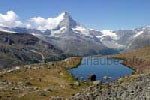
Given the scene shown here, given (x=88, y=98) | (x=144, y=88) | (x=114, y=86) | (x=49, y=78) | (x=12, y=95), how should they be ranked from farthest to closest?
(x=49, y=78), (x=12, y=95), (x=88, y=98), (x=114, y=86), (x=144, y=88)

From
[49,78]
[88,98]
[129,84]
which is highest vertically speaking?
[129,84]

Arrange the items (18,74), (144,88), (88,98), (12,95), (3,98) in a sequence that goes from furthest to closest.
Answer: (18,74) < (12,95) < (3,98) < (88,98) < (144,88)

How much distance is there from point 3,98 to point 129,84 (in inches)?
1841

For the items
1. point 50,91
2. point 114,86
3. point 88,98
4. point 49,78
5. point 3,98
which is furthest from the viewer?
point 49,78

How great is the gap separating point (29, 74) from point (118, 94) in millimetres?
116113

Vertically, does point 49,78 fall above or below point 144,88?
below

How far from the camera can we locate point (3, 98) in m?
74.9

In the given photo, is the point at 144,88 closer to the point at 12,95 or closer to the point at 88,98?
the point at 88,98

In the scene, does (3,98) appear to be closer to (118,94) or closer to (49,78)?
(118,94)

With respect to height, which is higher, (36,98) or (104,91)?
(104,91)

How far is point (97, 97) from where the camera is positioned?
3825cm

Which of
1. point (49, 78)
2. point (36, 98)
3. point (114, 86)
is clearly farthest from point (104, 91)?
point (49, 78)

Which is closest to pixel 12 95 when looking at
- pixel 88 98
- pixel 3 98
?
pixel 3 98

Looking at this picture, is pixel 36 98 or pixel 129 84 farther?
pixel 36 98
